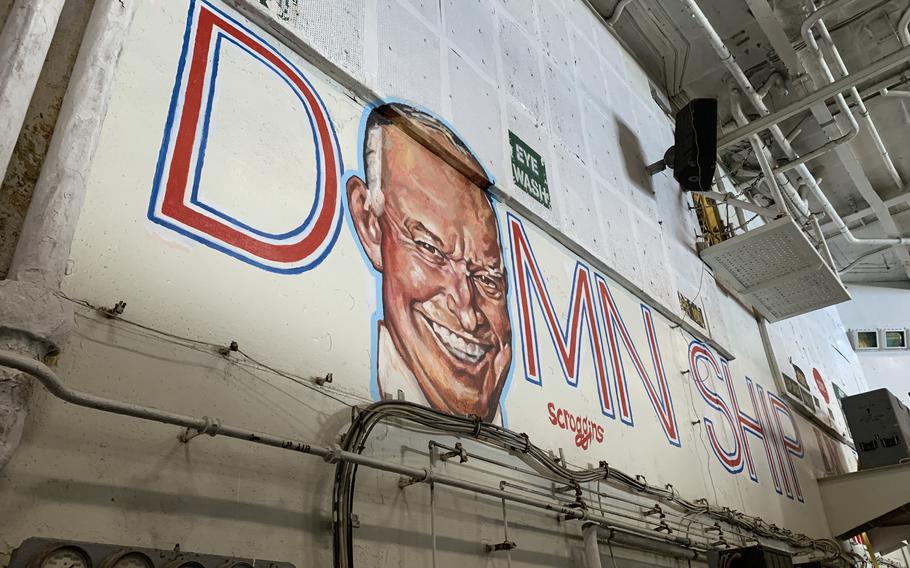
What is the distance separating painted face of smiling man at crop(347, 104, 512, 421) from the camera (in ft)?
7.09

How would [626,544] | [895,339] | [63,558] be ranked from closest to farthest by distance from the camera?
[63,558] → [626,544] → [895,339]

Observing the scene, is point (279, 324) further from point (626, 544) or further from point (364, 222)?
point (626, 544)

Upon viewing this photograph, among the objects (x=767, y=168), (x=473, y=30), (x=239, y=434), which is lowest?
(x=239, y=434)

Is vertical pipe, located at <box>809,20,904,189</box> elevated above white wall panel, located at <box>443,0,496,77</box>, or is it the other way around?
vertical pipe, located at <box>809,20,904,189</box>

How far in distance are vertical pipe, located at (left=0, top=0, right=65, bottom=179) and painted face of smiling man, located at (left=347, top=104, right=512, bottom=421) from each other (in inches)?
36.7

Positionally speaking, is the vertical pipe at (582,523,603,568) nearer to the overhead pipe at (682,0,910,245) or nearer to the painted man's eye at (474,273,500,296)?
the painted man's eye at (474,273,500,296)

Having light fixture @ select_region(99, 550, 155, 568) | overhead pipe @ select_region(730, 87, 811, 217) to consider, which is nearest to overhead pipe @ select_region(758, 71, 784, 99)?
overhead pipe @ select_region(730, 87, 811, 217)

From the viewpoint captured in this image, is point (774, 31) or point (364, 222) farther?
point (774, 31)

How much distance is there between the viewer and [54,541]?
3.77 ft

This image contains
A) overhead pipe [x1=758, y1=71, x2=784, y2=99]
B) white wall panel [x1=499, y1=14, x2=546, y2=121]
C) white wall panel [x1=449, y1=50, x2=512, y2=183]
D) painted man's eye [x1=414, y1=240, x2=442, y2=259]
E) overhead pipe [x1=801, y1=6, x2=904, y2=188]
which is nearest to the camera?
painted man's eye [x1=414, y1=240, x2=442, y2=259]

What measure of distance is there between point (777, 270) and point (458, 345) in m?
3.70

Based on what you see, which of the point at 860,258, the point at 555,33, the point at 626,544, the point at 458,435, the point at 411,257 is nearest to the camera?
the point at 458,435

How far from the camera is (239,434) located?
1.43m

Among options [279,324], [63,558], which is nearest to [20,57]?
[279,324]
